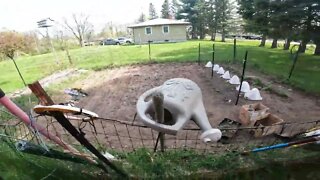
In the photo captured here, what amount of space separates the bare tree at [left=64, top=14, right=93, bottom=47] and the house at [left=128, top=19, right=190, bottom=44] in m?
4.96

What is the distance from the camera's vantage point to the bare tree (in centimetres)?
2516

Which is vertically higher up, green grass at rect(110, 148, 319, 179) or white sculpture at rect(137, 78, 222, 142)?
white sculpture at rect(137, 78, 222, 142)

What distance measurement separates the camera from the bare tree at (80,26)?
2516cm

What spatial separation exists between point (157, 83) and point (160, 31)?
1674cm

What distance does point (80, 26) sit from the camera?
26266mm

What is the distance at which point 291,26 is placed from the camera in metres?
9.34

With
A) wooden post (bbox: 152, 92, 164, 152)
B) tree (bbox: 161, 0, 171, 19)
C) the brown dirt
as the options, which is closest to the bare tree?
tree (bbox: 161, 0, 171, 19)

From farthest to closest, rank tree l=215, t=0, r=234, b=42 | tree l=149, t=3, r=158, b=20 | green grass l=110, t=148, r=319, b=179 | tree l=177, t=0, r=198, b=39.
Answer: tree l=149, t=3, r=158, b=20 < tree l=177, t=0, r=198, b=39 < tree l=215, t=0, r=234, b=42 < green grass l=110, t=148, r=319, b=179

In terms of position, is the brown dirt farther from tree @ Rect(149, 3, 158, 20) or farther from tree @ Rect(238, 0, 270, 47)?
tree @ Rect(149, 3, 158, 20)

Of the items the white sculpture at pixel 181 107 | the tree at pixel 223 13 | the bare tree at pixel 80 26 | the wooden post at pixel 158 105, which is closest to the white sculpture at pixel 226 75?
the white sculpture at pixel 181 107

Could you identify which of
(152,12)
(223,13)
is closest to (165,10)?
(152,12)

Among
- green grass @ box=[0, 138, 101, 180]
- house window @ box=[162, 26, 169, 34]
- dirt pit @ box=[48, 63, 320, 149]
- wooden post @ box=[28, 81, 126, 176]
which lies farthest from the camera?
house window @ box=[162, 26, 169, 34]

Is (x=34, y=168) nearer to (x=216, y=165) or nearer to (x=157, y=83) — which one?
(x=216, y=165)

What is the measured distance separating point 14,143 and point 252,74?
763 cm
